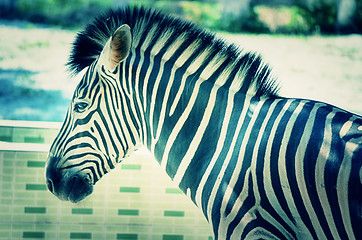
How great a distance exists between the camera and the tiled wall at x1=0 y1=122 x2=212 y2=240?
9.16 ft

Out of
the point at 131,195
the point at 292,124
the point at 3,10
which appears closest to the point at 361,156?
the point at 292,124

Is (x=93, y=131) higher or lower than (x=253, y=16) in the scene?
lower

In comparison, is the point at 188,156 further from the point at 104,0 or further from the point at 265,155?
the point at 104,0

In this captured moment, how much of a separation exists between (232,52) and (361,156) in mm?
691

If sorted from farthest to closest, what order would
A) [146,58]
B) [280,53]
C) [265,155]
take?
[280,53] → [146,58] → [265,155]

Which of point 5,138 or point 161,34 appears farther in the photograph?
point 5,138

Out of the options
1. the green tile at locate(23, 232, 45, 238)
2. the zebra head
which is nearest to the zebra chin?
the zebra head

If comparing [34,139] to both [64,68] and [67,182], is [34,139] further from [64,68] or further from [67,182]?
[67,182]

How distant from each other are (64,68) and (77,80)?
129 mm

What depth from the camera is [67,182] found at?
1.85 metres

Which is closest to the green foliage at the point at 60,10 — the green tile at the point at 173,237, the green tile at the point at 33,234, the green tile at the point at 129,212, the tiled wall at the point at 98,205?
the tiled wall at the point at 98,205

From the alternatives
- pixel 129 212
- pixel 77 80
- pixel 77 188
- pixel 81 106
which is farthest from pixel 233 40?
pixel 77 188

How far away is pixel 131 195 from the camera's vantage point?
9.39 ft

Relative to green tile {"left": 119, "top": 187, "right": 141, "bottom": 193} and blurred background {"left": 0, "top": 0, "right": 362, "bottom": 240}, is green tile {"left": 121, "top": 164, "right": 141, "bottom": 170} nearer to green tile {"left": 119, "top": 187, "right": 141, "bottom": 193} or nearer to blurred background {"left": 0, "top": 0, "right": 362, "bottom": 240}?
blurred background {"left": 0, "top": 0, "right": 362, "bottom": 240}
